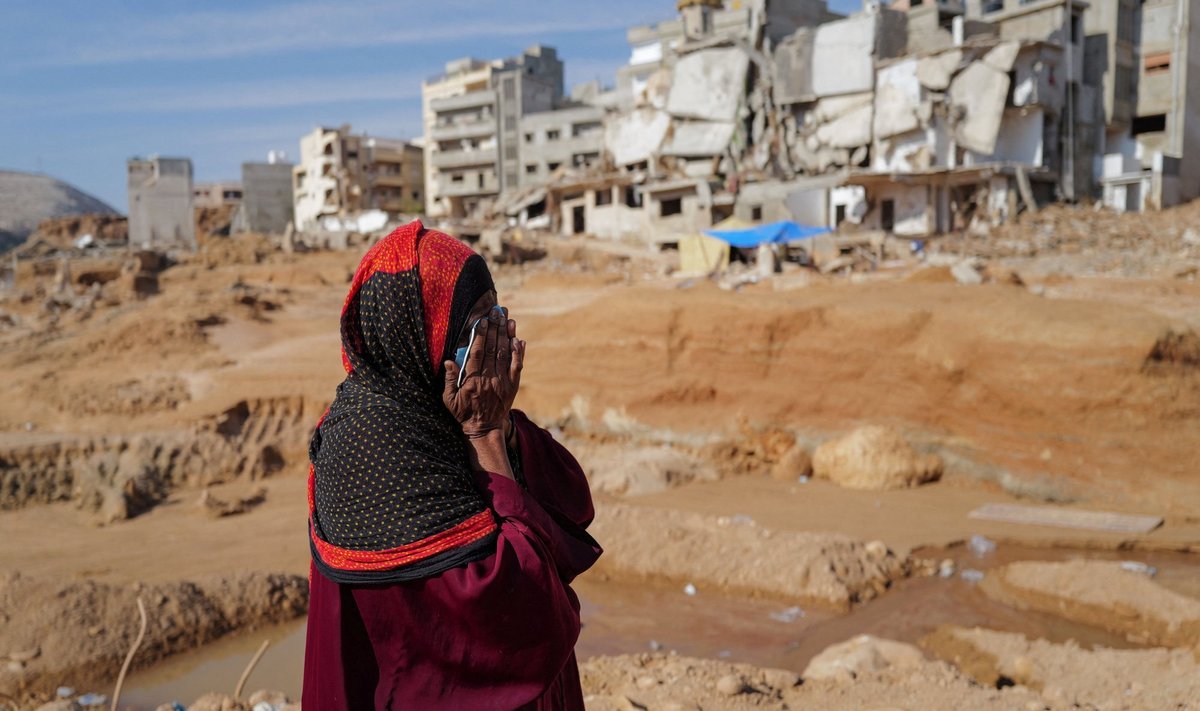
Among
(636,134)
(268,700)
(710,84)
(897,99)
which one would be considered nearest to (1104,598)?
(268,700)

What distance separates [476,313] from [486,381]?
0.15 meters

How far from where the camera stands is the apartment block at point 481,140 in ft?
147

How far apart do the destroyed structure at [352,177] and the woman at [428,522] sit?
47.1 m

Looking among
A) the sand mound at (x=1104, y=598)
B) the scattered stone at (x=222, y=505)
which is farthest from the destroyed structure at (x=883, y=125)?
the sand mound at (x=1104, y=598)

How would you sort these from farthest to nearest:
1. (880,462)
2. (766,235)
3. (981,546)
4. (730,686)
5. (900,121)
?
1. (900,121)
2. (766,235)
3. (880,462)
4. (981,546)
5. (730,686)

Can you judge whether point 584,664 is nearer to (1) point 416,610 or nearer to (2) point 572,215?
(1) point 416,610

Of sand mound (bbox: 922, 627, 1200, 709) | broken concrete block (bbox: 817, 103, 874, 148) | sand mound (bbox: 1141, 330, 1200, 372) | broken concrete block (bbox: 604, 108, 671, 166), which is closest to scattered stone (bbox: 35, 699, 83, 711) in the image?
sand mound (bbox: 922, 627, 1200, 709)

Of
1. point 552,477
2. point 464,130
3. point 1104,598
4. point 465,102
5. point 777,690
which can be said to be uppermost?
point 465,102

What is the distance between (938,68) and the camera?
2859cm

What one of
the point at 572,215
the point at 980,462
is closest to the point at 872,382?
the point at 980,462

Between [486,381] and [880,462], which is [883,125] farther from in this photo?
[486,381]

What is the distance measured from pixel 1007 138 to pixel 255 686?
29.0 m

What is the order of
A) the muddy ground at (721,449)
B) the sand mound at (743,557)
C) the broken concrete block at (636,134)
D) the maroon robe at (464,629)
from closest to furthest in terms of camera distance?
the maroon robe at (464,629) → the muddy ground at (721,449) → the sand mound at (743,557) → the broken concrete block at (636,134)

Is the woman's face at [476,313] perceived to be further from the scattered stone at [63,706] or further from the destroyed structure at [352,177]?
the destroyed structure at [352,177]
